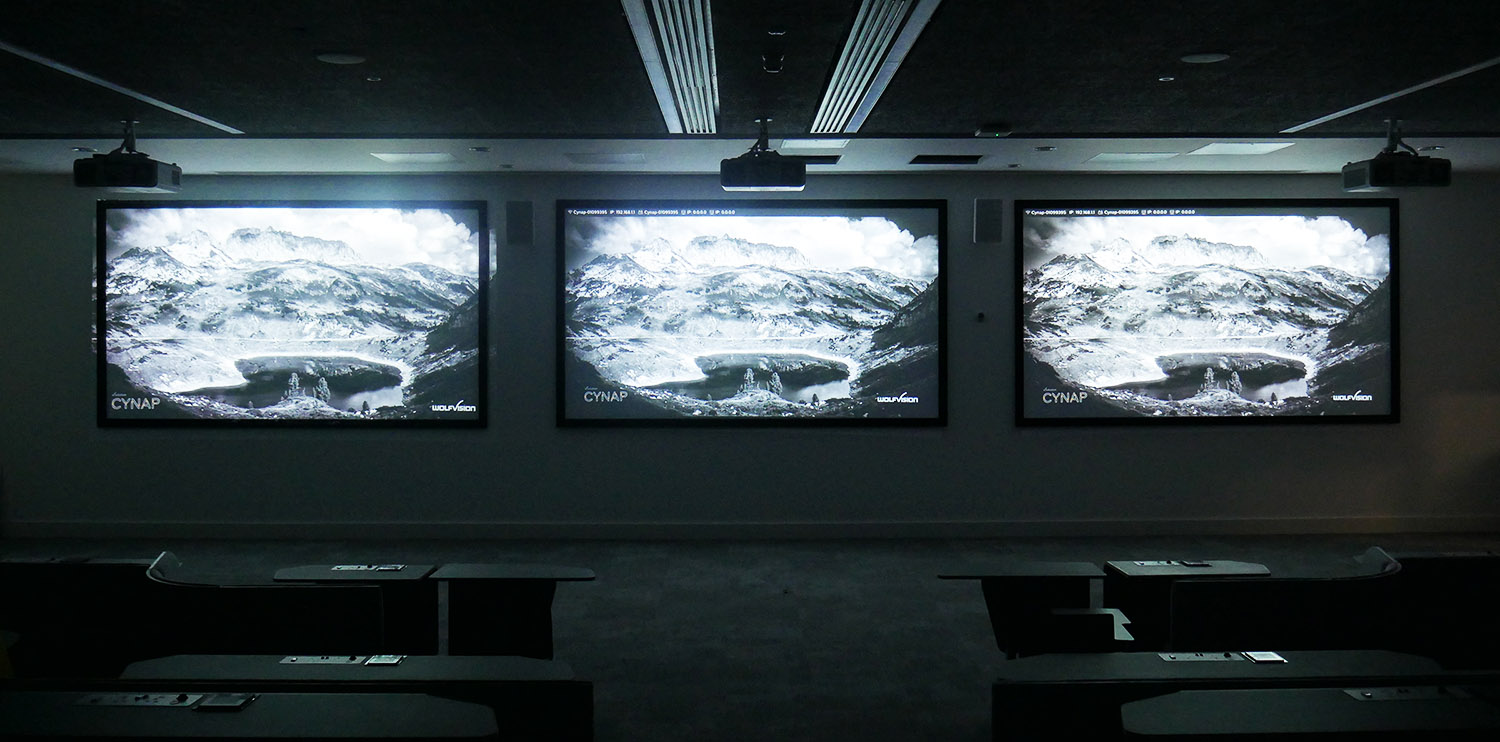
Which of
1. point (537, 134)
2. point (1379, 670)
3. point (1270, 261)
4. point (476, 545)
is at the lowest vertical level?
point (476, 545)

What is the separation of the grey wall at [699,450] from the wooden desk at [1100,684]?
14.8ft

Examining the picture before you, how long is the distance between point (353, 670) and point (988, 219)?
18.2 ft

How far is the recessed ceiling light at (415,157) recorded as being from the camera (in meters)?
6.01

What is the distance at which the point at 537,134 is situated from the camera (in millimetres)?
5172

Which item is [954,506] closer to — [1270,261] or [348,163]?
[1270,261]

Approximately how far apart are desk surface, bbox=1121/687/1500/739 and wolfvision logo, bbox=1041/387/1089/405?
4.97 meters

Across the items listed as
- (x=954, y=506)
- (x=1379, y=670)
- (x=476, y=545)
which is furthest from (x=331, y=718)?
(x=954, y=506)

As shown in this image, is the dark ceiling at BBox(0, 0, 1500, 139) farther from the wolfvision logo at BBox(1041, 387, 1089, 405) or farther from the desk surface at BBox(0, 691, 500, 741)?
the wolfvision logo at BBox(1041, 387, 1089, 405)

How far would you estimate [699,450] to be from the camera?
693cm

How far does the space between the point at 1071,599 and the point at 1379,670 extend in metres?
1.39

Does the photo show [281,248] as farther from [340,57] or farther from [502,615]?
[502,615]

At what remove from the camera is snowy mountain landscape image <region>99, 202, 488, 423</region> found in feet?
22.3

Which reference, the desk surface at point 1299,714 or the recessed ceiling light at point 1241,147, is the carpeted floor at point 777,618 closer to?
the desk surface at point 1299,714

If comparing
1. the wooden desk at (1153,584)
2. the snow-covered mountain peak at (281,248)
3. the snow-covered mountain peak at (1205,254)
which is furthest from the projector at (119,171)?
the snow-covered mountain peak at (1205,254)
